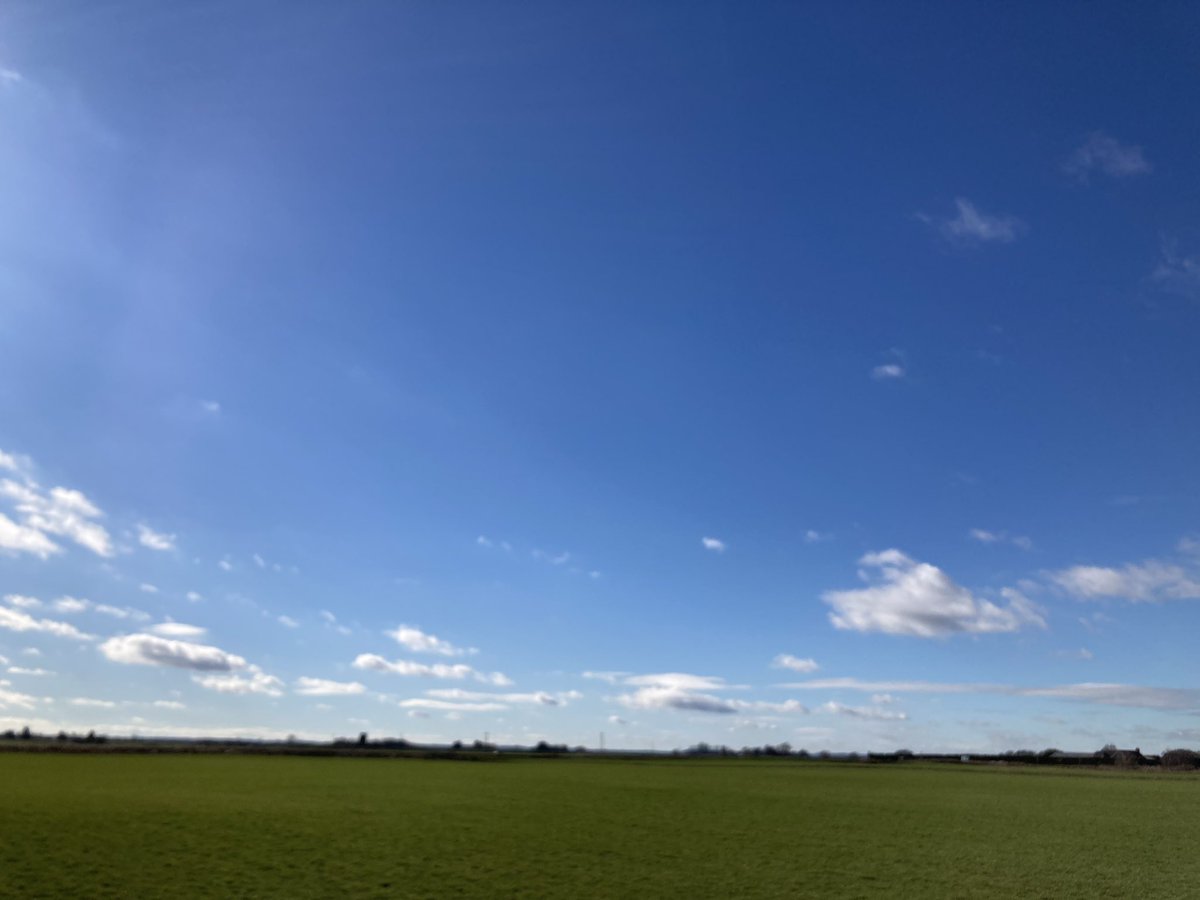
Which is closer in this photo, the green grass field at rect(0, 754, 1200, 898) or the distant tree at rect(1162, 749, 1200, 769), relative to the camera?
the green grass field at rect(0, 754, 1200, 898)

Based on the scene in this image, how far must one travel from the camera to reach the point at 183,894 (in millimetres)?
23047

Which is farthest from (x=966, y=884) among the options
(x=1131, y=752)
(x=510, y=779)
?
(x=1131, y=752)

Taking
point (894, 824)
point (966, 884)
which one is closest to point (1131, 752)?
point (894, 824)

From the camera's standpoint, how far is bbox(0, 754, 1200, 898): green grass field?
2533 centimetres

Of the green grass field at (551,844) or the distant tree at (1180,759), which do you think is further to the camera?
the distant tree at (1180,759)

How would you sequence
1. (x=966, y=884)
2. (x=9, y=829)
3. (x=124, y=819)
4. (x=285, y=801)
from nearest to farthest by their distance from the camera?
(x=966, y=884) < (x=9, y=829) < (x=124, y=819) < (x=285, y=801)

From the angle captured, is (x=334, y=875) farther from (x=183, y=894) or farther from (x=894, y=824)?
(x=894, y=824)

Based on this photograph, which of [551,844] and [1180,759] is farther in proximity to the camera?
[1180,759]

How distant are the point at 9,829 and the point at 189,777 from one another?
33698 mm

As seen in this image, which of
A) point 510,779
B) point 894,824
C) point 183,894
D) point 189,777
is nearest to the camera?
point 183,894

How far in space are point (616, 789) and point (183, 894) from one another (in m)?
44.5

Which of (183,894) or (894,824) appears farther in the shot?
(894,824)

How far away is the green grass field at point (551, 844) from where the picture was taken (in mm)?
25328

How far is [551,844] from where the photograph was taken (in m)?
32.6
